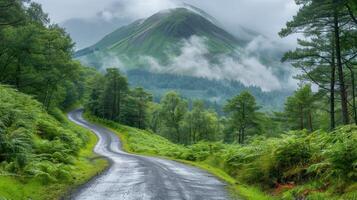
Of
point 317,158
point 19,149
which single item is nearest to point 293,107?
point 317,158

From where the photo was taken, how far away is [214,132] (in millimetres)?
102125

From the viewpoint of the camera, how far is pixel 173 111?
10512 cm

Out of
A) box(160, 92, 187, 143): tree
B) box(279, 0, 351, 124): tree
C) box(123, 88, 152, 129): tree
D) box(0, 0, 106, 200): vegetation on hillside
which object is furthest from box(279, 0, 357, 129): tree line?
box(123, 88, 152, 129): tree

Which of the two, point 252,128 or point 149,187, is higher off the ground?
point 252,128

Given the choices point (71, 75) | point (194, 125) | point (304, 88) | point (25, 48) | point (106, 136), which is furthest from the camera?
point (194, 125)

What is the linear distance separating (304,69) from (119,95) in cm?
7412

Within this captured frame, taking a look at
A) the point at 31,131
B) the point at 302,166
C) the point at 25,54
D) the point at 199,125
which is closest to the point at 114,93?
the point at 199,125

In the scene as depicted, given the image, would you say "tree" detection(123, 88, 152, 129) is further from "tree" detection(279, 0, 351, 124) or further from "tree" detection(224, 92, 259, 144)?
"tree" detection(279, 0, 351, 124)

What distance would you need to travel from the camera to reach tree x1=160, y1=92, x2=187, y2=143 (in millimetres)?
104312

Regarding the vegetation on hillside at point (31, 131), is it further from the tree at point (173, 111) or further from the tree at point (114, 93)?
the tree at point (173, 111)

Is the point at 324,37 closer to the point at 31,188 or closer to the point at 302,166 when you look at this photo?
the point at 302,166

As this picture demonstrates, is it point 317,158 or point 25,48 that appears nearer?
point 317,158

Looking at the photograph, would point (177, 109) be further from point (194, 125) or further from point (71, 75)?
point (71, 75)

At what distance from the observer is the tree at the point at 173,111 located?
342 feet
